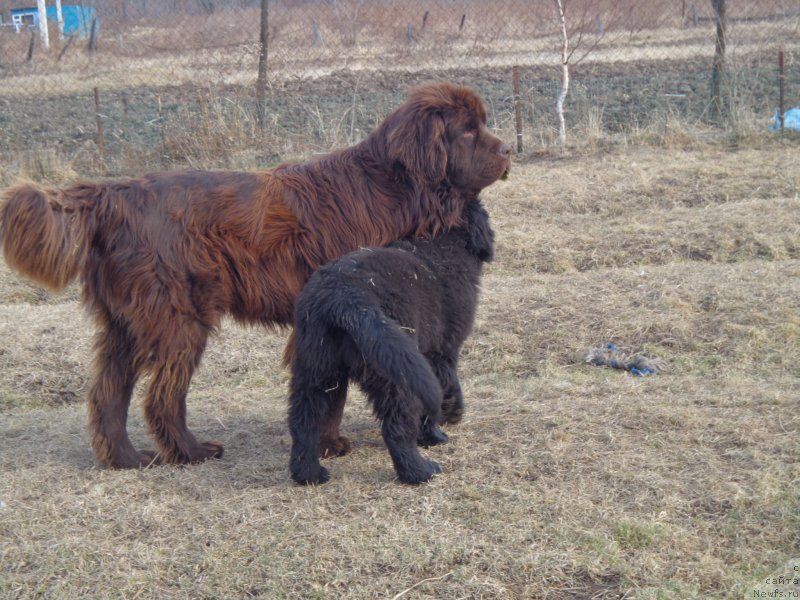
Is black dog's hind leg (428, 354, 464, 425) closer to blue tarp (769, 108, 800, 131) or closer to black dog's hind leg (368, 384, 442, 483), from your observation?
black dog's hind leg (368, 384, 442, 483)

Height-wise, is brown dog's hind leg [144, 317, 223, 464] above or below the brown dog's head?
below

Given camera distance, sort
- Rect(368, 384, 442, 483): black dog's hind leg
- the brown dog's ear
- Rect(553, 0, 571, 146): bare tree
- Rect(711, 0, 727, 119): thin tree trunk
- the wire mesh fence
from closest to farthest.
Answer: Rect(368, 384, 442, 483): black dog's hind leg → the brown dog's ear → Rect(553, 0, 571, 146): bare tree → the wire mesh fence → Rect(711, 0, 727, 119): thin tree trunk

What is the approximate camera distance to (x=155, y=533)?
3793 millimetres

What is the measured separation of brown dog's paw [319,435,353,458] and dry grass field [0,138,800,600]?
9 centimetres

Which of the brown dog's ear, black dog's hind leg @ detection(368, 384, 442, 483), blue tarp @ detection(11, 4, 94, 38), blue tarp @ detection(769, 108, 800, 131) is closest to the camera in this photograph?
black dog's hind leg @ detection(368, 384, 442, 483)

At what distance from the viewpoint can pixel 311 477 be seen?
418cm

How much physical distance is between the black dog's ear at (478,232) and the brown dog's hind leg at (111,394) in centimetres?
191

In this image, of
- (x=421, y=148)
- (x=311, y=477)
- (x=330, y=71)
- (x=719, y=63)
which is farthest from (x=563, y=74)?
(x=311, y=477)

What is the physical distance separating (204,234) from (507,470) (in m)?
1.95

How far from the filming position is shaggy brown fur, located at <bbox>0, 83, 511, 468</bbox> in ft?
14.7

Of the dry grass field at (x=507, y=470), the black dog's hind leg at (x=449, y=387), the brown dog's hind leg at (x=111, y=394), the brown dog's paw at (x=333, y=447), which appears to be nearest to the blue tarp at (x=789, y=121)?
the dry grass field at (x=507, y=470)

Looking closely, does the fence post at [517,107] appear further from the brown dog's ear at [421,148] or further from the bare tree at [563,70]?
the brown dog's ear at [421,148]

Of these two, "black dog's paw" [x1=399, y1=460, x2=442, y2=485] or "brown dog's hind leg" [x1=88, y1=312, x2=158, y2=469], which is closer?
"black dog's paw" [x1=399, y1=460, x2=442, y2=485]

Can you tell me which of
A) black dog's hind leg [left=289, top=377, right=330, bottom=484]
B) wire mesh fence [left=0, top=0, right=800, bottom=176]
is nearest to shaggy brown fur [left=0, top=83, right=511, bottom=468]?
black dog's hind leg [left=289, top=377, right=330, bottom=484]
